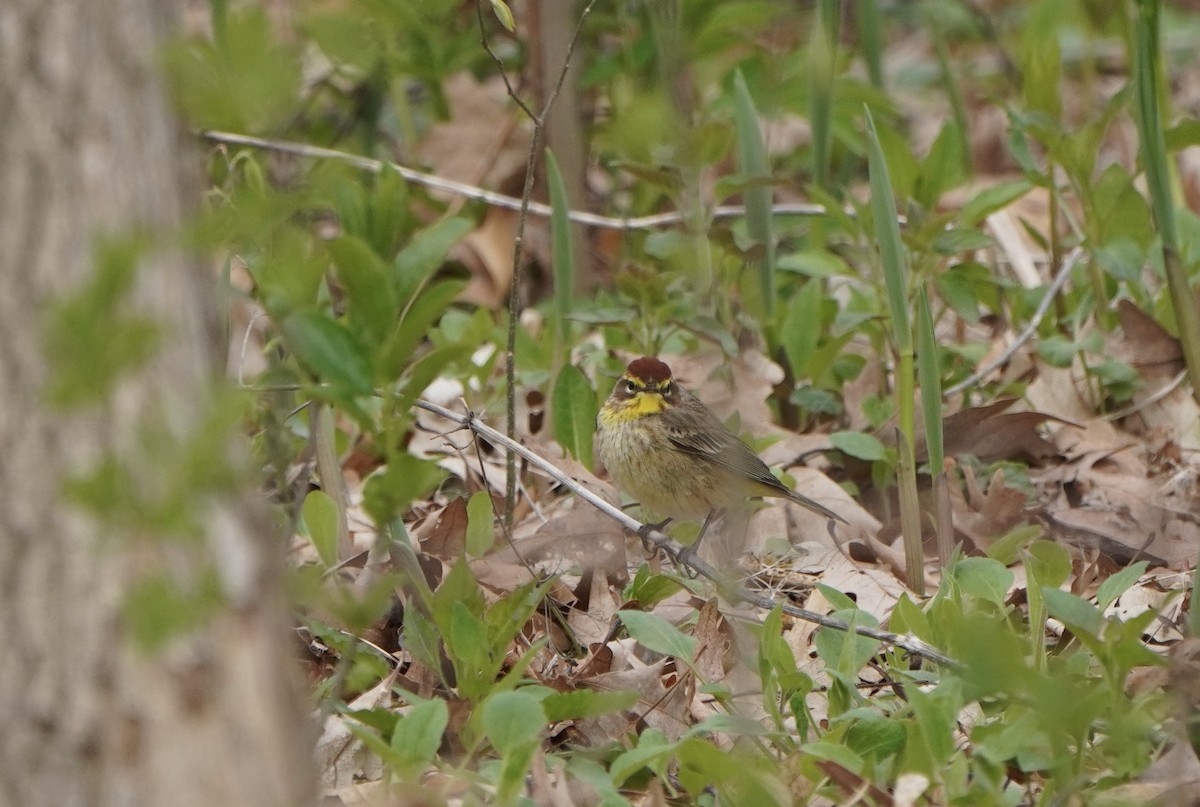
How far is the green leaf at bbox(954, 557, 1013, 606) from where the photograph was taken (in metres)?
3.55

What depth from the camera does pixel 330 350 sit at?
2215 millimetres

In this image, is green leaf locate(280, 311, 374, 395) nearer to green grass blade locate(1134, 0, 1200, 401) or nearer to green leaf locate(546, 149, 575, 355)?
green leaf locate(546, 149, 575, 355)

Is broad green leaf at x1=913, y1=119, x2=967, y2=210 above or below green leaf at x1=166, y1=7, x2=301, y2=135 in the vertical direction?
below

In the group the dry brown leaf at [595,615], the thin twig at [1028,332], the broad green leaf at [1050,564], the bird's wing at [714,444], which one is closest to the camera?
the broad green leaf at [1050,564]

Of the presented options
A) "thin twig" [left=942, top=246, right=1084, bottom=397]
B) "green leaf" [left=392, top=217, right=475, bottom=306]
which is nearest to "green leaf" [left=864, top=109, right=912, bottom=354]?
"green leaf" [left=392, top=217, right=475, bottom=306]

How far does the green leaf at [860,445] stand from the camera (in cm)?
460

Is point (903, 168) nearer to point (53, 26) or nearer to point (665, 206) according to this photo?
point (665, 206)

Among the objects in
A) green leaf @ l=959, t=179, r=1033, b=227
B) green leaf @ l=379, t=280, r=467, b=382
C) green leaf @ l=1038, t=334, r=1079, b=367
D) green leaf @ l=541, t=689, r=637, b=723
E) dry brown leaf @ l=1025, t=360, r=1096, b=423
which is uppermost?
green leaf @ l=379, t=280, r=467, b=382

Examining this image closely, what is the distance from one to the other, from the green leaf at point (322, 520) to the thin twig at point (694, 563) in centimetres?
43

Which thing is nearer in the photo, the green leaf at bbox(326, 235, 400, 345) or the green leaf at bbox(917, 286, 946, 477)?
the green leaf at bbox(326, 235, 400, 345)

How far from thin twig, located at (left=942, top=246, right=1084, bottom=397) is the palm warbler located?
0.94m

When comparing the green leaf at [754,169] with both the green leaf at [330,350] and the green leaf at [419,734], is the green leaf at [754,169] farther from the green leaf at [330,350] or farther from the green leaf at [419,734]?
the green leaf at [330,350]

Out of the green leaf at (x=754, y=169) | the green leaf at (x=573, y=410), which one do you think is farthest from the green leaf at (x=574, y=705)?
the green leaf at (x=754, y=169)

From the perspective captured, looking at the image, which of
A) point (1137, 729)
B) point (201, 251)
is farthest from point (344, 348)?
point (1137, 729)
